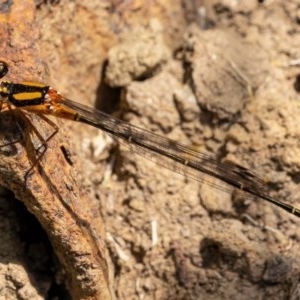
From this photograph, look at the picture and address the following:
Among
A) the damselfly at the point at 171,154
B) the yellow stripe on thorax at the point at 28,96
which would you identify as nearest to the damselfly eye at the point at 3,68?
the yellow stripe on thorax at the point at 28,96

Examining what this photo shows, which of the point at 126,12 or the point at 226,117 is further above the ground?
the point at 126,12

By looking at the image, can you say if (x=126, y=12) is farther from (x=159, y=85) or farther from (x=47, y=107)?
(x=47, y=107)

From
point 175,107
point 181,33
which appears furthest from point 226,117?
point 181,33

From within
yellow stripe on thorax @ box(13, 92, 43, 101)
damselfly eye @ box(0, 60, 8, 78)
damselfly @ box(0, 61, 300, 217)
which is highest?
damselfly @ box(0, 61, 300, 217)

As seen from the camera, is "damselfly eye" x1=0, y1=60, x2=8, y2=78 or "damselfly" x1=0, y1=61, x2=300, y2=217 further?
"damselfly" x1=0, y1=61, x2=300, y2=217

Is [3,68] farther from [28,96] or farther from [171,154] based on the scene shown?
[171,154]

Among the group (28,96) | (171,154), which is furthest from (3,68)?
(171,154)

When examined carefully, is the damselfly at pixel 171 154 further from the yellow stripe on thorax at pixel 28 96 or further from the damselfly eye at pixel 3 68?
the damselfly eye at pixel 3 68

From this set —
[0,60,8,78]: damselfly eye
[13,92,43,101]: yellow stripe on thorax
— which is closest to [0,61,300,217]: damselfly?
[13,92,43,101]: yellow stripe on thorax

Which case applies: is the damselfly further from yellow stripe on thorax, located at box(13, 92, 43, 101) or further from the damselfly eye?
the damselfly eye
